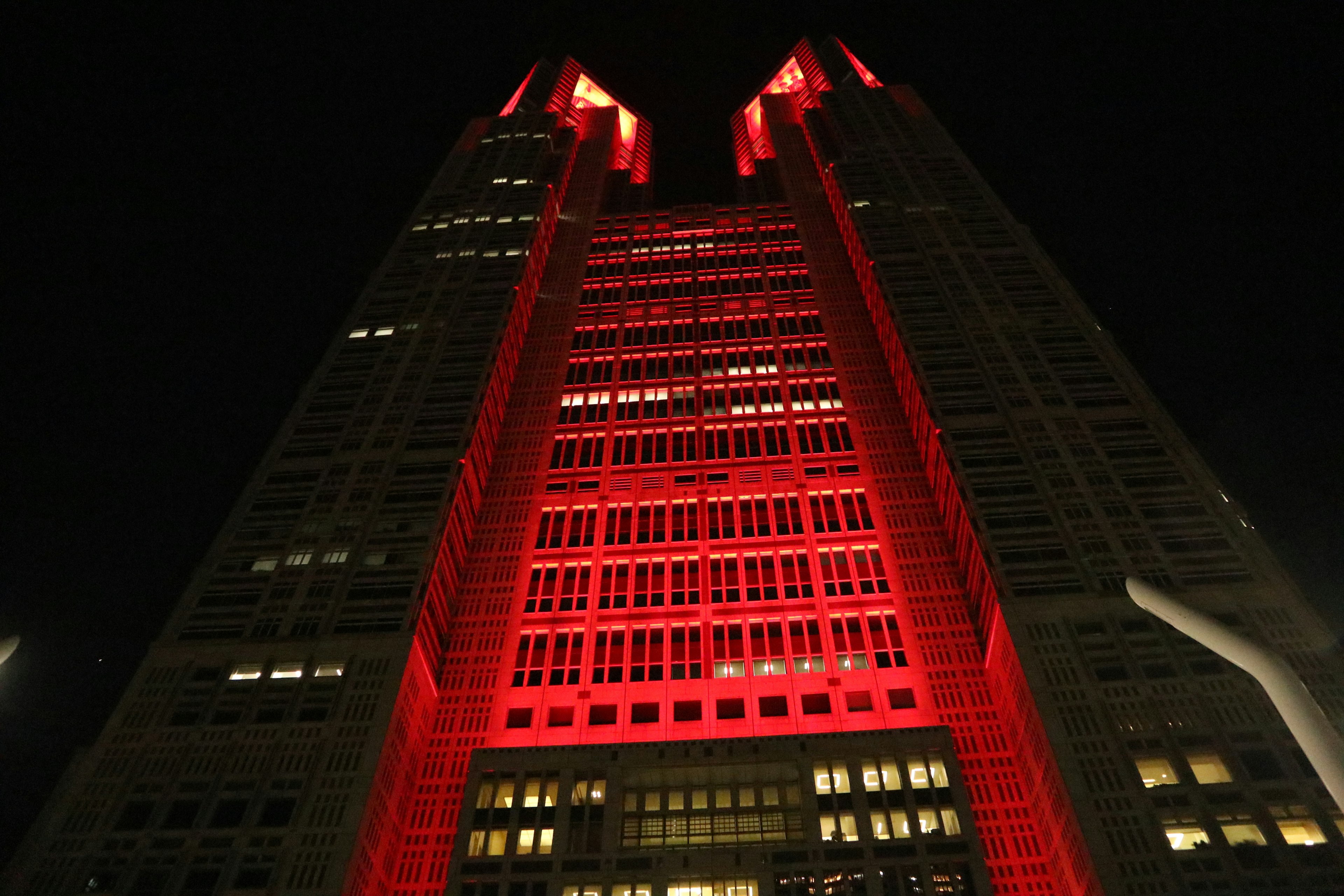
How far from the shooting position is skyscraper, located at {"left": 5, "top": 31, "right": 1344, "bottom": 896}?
1714 inches

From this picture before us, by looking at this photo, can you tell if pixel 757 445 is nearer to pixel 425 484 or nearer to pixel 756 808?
pixel 425 484

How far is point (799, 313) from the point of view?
91.4 metres

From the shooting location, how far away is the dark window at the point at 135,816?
44.5m

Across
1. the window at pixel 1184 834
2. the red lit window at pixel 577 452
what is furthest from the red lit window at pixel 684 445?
the window at pixel 1184 834

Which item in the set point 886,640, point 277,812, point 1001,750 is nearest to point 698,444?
point 886,640

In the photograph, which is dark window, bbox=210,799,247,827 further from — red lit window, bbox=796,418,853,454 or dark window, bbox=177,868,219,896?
red lit window, bbox=796,418,853,454

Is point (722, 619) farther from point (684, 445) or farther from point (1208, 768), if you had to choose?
point (1208, 768)

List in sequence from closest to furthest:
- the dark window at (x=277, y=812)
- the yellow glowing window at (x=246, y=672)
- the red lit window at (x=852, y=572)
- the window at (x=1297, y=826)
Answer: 1. the window at (x=1297, y=826)
2. the dark window at (x=277, y=812)
3. the yellow glowing window at (x=246, y=672)
4. the red lit window at (x=852, y=572)

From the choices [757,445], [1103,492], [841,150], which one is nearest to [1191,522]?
[1103,492]

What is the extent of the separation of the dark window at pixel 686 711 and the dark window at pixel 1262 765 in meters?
27.3

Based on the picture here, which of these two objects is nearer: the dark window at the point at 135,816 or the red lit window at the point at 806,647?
the dark window at the point at 135,816

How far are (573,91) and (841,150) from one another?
5138 centimetres

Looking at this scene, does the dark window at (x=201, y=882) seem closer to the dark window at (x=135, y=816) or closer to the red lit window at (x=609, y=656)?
the dark window at (x=135, y=816)

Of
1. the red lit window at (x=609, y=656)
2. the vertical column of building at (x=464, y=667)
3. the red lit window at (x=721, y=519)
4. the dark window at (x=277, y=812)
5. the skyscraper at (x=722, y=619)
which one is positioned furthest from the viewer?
the red lit window at (x=721, y=519)
